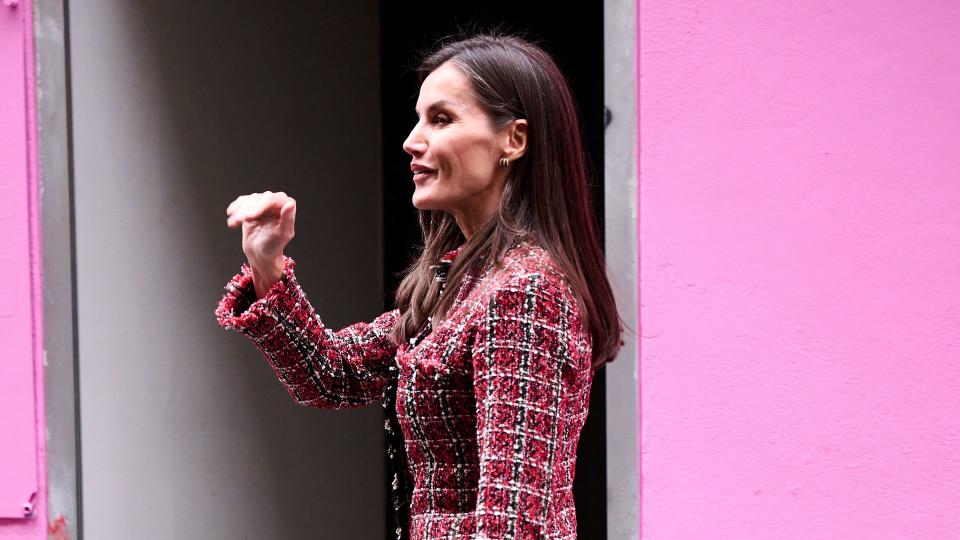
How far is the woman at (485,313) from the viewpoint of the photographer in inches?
52.0

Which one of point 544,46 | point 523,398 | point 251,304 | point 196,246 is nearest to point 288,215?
point 251,304

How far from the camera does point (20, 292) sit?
288 centimetres

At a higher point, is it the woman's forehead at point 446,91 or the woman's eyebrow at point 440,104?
the woman's forehead at point 446,91

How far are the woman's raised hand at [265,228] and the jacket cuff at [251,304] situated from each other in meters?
0.02

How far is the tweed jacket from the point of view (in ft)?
4.28

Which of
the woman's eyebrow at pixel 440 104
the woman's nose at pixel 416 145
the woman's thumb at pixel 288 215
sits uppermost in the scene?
the woman's eyebrow at pixel 440 104

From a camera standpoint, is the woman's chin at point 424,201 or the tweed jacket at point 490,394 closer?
the tweed jacket at point 490,394

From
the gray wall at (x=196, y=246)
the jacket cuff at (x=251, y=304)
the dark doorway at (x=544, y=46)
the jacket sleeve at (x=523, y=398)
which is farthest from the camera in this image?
the dark doorway at (x=544, y=46)

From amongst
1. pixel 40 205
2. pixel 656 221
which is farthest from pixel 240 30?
pixel 656 221

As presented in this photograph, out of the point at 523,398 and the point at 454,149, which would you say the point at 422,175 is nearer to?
the point at 454,149

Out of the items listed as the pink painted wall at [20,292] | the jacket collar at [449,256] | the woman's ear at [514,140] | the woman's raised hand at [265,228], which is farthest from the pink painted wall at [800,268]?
the pink painted wall at [20,292]

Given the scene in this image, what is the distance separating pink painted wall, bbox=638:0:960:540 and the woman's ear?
844 mm

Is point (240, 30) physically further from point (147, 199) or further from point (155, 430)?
point (155, 430)

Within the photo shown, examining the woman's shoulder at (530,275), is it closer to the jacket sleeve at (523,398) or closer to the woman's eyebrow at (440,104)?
the jacket sleeve at (523,398)
